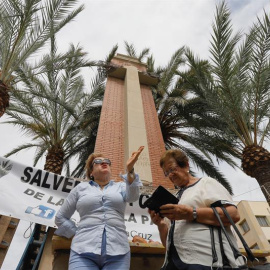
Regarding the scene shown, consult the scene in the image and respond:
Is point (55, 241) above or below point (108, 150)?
below

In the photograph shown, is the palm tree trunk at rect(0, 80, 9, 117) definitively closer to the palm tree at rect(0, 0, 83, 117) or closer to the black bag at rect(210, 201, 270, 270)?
the palm tree at rect(0, 0, 83, 117)

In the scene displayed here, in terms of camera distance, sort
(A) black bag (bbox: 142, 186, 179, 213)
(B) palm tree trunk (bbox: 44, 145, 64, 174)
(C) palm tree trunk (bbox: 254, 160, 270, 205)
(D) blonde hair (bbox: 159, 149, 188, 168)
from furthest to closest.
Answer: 1. (B) palm tree trunk (bbox: 44, 145, 64, 174)
2. (C) palm tree trunk (bbox: 254, 160, 270, 205)
3. (D) blonde hair (bbox: 159, 149, 188, 168)
4. (A) black bag (bbox: 142, 186, 179, 213)

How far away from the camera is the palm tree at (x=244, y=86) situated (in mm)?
6883

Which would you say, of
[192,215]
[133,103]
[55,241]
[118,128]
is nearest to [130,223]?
[55,241]

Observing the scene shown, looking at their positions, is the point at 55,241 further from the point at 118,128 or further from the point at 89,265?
the point at 118,128

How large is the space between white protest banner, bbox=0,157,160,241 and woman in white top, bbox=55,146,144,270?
53.8 inches

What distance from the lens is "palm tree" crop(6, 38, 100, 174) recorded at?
8.41 meters

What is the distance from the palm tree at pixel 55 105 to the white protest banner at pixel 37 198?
4017 mm

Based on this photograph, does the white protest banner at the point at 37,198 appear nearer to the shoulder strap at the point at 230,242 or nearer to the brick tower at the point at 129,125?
the brick tower at the point at 129,125

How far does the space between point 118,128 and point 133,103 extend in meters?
1.11

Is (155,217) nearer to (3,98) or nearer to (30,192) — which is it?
(30,192)

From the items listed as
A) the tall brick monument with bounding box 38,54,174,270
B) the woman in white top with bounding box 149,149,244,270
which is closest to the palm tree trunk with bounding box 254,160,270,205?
the tall brick monument with bounding box 38,54,174,270

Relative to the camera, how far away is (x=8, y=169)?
396cm

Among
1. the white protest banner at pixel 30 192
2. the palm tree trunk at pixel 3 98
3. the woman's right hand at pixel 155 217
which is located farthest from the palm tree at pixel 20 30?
the woman's right hand at pixel 155 217
